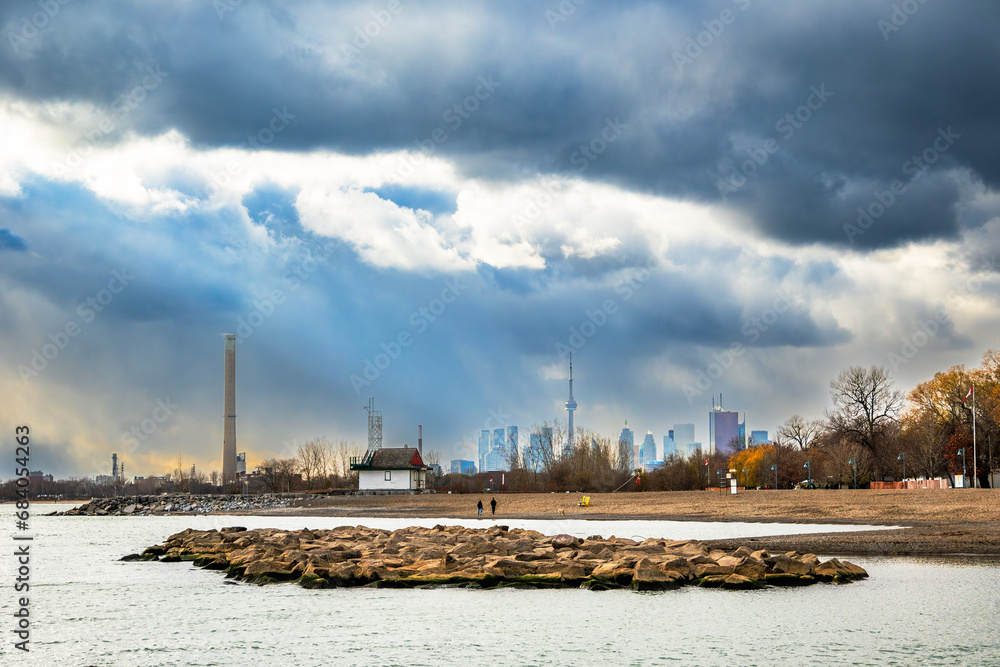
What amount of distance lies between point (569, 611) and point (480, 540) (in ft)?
40.3

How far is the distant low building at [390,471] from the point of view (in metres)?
109

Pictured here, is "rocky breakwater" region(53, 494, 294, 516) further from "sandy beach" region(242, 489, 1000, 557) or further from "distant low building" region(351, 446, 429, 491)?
"sandy beach" region(242, 489, 1000, 557)

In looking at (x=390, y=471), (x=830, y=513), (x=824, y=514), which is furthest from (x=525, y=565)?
(x=390, y=471)

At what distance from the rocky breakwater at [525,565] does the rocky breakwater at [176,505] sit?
72.3m

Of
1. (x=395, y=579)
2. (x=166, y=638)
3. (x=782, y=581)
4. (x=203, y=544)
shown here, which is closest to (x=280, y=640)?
(x=166, y=638)

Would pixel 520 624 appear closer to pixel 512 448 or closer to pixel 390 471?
pixel 390 471

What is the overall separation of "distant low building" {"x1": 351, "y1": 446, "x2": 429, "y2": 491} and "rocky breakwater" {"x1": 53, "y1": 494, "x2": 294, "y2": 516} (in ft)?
29.0

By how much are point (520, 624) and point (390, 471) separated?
92846 mm

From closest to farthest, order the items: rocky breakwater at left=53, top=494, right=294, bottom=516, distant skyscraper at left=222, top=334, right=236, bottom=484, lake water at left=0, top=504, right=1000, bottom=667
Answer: lake water at left=0, top=504, right=1000, bottom=667 < rocky breakwater at left=53, top=494, right=294, bottom=516 < distant skyscraper at left=222, top=334, right=236, bottom=484

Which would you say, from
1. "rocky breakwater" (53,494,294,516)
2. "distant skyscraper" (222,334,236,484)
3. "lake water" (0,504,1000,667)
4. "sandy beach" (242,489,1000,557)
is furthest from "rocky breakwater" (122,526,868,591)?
"distant skyscraper" (222,334,236,484)

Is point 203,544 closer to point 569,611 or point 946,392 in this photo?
point 569,611

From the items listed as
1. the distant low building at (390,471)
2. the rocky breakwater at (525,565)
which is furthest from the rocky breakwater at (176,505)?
the rocky breakwater at (525,565)

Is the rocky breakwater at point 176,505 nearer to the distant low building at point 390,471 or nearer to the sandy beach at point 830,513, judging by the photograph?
the distant low building at point 390,471

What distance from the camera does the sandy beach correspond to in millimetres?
31312
